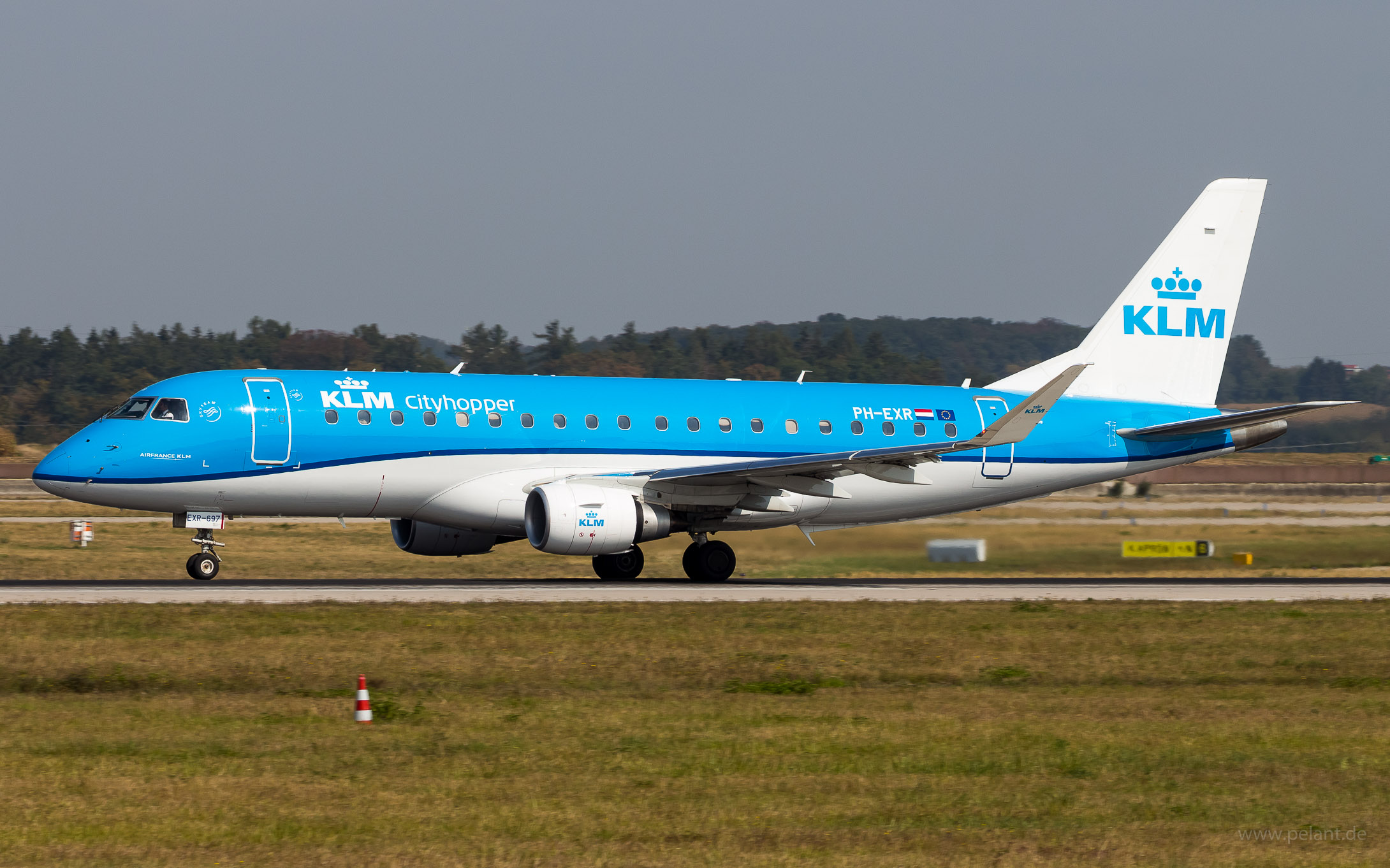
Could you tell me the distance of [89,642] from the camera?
18625mm

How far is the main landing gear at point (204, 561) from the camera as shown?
28.5 m

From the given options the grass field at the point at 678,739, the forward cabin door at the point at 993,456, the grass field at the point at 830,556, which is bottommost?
the grass field at the point at 830,556

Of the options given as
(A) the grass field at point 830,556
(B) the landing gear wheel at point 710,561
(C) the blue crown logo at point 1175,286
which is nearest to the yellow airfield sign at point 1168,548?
(A) the grass field at point 830,556

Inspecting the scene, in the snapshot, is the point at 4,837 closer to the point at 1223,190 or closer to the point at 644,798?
the point at 644,798

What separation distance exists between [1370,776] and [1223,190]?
89.5ft

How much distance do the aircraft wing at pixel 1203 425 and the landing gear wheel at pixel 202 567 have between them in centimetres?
2022

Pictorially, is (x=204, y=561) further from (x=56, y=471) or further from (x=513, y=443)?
(x=513, y=443)

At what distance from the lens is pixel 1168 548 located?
37594mm

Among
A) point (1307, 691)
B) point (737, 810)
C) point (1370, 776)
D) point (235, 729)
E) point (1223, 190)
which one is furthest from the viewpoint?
point (1223, 190)

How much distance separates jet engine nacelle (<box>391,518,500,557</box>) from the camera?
31328 millimetres

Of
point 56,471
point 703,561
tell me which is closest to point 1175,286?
point 703,561

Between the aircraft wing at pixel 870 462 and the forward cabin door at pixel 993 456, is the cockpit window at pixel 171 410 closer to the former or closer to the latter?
the aircraft wing at pixel 870 462

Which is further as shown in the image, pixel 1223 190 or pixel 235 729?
pixel 1223 190

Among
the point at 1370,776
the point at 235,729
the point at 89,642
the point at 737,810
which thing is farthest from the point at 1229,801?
the point at 89,642
